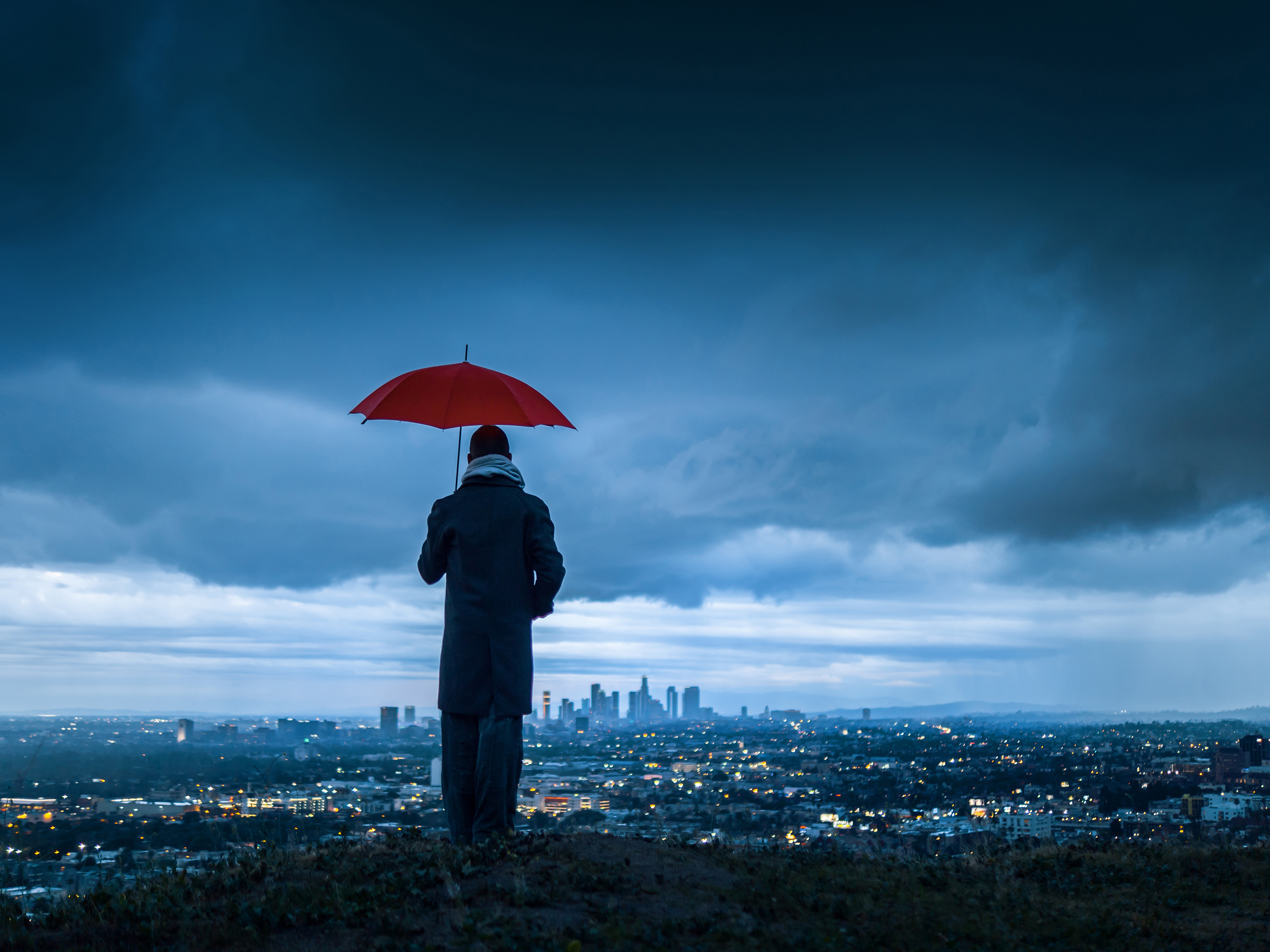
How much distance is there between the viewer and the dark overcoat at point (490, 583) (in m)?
6.71

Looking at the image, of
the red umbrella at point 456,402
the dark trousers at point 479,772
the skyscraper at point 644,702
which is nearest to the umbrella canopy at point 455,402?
the red umbrella at point 456,402

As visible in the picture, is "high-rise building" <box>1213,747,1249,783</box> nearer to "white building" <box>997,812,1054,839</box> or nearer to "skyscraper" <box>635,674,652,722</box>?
"white building" <box>997,812,1054,839</box>

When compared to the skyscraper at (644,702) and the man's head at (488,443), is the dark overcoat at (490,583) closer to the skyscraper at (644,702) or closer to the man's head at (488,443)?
the man's head at (488,443)

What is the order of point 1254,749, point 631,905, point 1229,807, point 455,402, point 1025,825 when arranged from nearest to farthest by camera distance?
point 631,905 < point 455,402 < point 1025,825 < point 1229,807 < point 1254,749

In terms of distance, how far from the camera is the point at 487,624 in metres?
6.77

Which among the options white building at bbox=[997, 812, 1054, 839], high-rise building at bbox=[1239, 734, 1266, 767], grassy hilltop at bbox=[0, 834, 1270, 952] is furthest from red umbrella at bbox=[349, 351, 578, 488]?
high-rise building at bbox=[1239, 734, 1266, 767]

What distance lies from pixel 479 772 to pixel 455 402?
3.02 metres

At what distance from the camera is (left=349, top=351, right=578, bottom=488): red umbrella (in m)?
7.36

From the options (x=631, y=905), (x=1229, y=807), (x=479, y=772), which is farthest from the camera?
(x=1229, y=807)

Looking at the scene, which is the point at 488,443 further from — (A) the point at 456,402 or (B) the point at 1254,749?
(B) the point at 1254,749

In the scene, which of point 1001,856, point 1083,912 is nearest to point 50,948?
point 1083,912

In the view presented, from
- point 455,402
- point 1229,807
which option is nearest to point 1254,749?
point 1229,807

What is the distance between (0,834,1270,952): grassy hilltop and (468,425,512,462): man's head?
300 centimetres

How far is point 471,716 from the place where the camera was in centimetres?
683
